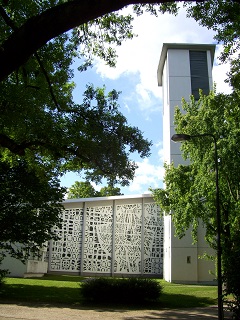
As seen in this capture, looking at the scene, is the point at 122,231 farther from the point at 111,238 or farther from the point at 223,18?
the point at 223,18

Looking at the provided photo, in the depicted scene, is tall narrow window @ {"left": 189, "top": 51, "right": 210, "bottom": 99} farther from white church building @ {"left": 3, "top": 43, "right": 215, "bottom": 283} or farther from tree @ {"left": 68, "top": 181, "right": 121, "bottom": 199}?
tree @ {"left": 68, "top": 181, "right": 121, "bottom": 199}

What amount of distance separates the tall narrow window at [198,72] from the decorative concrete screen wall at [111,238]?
12.3 metres

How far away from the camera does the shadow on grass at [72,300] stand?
15.2 metres

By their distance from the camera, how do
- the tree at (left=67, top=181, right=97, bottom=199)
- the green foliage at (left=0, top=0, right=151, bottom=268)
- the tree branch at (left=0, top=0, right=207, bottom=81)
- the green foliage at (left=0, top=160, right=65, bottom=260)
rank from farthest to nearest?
the tree at (left=67, top=181, right=97, bottom=199)
the green foliage at (left=0, top=160, right=65, bottom=260)
the green foliage at (left=0, top=0, right=151, bottom=268)
the tree branch at (left=0, top=0, right=207, bottom=81)

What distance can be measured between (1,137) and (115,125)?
3.68 meters

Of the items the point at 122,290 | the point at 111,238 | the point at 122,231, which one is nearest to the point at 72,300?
the point at 122,290

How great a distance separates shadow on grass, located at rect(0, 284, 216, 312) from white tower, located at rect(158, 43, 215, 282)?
30.4 feet

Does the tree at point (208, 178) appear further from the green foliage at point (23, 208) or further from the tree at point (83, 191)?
the tree at point (83, 191)

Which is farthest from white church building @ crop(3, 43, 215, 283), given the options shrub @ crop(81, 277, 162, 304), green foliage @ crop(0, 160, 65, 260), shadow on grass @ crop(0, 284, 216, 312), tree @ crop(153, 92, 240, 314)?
shrub @ crop(81, 277, 162, 304)

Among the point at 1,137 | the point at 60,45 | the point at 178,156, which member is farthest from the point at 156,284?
the point at 178,156

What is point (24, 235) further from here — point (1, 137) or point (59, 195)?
point (1, 137)

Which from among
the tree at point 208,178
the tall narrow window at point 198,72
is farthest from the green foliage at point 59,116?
the tall narrow window at point 198,72

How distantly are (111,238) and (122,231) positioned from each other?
142 cm

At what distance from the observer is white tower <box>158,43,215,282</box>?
94.8 ft
